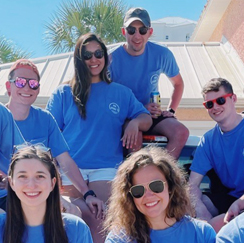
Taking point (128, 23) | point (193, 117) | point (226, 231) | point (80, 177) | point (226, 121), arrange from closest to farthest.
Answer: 1. point (226, 231)
2. point (80, 177)
3. point (226, 121)
4. point (128, 23)
5. point (193, 117)

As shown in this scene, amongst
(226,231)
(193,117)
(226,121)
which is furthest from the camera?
(193,117)

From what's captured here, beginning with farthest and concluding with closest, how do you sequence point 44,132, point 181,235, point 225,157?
point 225,157 < point 44,132 < point 181,235

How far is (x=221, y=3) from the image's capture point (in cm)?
1131

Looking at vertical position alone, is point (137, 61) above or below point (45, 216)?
above

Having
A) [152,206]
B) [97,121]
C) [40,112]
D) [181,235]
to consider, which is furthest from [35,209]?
[97,121]

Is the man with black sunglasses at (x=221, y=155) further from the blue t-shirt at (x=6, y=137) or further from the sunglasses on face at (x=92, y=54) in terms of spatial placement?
the blue t-shirt at (x=6, y=137)

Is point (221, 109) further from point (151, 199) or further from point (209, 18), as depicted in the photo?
point (209, 18)

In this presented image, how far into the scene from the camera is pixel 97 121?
12.4ft

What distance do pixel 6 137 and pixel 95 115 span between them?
0.96m

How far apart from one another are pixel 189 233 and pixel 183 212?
0.15 meters

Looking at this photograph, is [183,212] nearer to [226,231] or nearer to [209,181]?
[226,231]

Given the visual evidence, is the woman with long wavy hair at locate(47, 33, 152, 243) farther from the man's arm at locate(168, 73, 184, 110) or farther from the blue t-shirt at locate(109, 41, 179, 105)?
the man's arm at locate(168, 73, 184, 110)

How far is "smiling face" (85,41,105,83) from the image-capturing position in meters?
3.91

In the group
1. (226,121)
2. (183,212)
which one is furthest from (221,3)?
(183,212)
